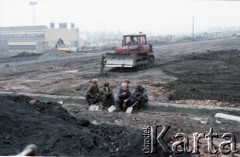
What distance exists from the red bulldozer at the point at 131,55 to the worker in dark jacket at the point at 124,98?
9489 mm

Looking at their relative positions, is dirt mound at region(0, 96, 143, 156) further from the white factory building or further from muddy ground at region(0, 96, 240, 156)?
the white factory building

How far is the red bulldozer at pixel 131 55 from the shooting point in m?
21.5

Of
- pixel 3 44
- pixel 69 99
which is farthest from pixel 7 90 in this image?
pixel 3 44

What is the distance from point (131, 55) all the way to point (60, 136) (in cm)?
1495

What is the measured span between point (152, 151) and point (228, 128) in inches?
120

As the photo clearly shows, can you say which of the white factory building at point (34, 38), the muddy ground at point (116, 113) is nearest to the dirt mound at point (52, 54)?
the muddy ground at point (116, 113)

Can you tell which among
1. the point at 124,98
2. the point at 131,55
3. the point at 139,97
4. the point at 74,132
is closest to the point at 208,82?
the point at 131,55

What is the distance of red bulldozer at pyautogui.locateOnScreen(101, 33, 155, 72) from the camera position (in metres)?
21.5

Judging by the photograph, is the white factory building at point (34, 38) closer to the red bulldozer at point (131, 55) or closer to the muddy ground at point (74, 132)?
the red bulldozer at point (131, 55)

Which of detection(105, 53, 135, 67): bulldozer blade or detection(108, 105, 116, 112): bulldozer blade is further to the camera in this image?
detection(105, 53, 135, 67): bulldozer blade

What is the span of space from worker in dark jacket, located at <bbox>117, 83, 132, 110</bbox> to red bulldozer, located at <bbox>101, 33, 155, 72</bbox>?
9489 mm

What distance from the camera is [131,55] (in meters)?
21.6

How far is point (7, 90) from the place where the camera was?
54.7 feet

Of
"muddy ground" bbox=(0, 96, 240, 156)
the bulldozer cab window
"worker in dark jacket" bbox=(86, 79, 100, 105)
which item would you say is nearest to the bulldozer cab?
the bulldozer cab window
